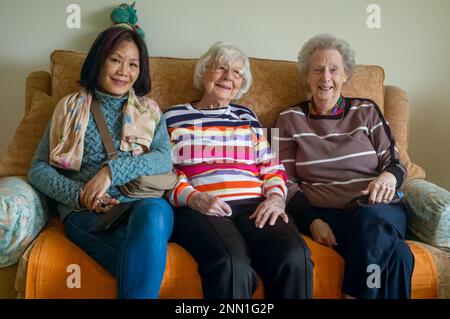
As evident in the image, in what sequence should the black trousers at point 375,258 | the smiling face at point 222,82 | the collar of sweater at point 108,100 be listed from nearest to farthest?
the black trousers at point 375,258 → the collar of sweater at point 108,100 → the smiling face at point 222,82

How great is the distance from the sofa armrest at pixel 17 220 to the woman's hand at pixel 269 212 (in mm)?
693

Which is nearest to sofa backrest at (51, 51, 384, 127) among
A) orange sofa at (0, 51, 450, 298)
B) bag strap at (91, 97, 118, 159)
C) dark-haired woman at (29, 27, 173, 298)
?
orange sofa at (0, 51, 450, 298)

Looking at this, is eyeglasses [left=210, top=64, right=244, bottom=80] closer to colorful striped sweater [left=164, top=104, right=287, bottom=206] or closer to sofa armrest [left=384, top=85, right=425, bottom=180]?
colorful striped sweater [left=164, top=104, right=287, bottom=206]

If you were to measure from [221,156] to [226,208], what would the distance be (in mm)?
251

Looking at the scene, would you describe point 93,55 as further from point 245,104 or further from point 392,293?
point 392,293

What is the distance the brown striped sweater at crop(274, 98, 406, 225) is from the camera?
1.45 m

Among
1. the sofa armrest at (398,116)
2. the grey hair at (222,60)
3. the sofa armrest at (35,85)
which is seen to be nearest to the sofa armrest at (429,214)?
the sofa armrest at (398,116)

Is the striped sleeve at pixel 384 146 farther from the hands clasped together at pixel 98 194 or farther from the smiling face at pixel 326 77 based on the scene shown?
the hands clasped together at pixel 98 194

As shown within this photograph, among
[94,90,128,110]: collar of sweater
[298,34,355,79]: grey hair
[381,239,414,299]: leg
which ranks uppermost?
[298,34,355,79]: grey hair

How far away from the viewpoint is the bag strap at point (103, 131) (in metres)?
1.31

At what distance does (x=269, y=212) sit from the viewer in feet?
4.22

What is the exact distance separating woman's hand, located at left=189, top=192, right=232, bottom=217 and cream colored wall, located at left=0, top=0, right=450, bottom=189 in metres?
0.97

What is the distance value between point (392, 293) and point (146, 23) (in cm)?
162
